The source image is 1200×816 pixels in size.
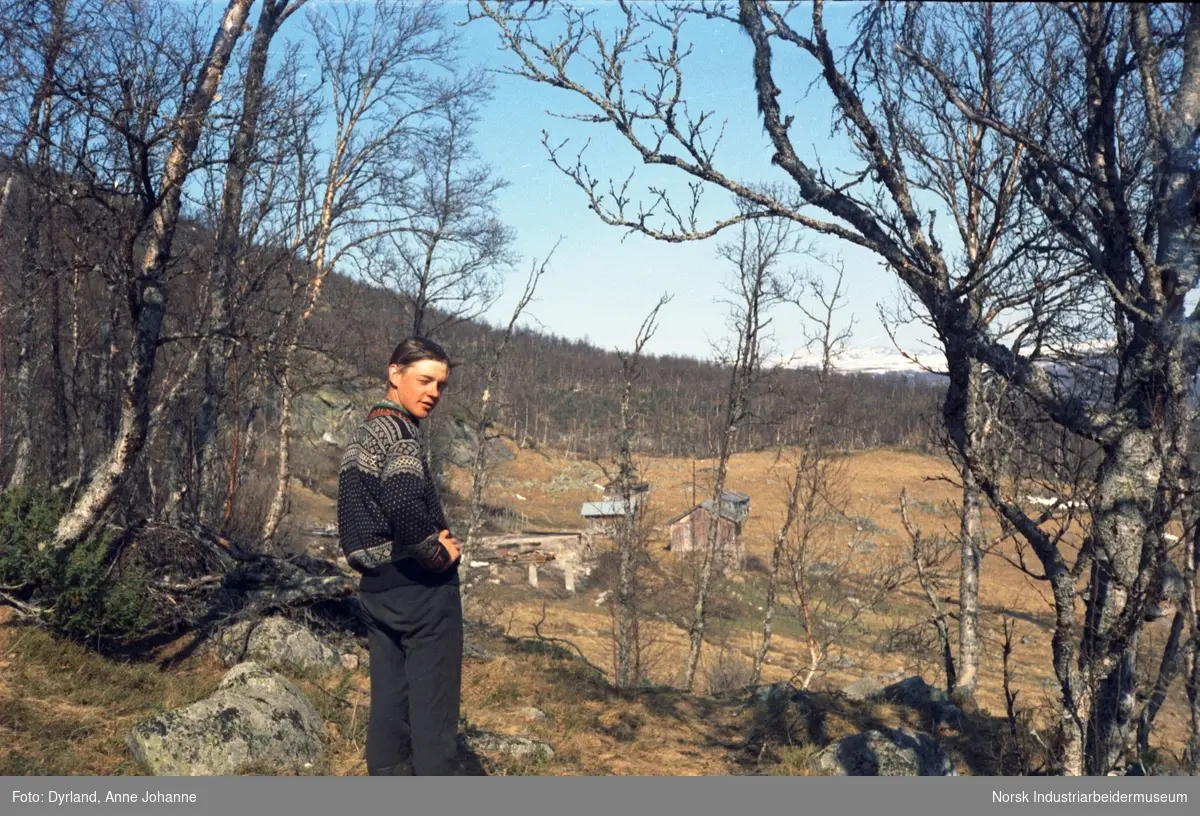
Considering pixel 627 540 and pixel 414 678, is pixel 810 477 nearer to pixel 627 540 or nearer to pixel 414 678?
pixel 627 540

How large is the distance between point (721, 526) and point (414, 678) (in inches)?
1302

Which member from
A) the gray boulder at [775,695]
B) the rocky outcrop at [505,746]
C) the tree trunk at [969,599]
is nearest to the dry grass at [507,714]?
the rocky outcrop at [505,746]

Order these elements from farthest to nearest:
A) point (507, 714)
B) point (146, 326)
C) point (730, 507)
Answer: point (730, 507) → point (507, 714) → point (146, 326)

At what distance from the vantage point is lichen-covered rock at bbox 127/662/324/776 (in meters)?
4.80

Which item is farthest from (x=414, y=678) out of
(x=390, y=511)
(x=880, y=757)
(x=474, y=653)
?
(x=474, y=653)

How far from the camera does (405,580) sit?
3.70 m

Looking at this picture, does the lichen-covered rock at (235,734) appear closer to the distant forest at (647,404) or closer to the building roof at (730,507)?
the building roof at (730,507)

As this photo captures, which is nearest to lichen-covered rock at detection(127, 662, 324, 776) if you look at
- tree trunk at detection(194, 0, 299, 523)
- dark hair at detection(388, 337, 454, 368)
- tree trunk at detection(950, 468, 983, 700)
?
dark hair at detection(388, 337, 454, 368)

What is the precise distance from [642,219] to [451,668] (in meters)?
2.47

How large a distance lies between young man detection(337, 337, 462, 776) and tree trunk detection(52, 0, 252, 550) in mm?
3571

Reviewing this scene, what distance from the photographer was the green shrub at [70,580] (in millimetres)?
6086

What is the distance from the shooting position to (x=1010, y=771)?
628 centimetres

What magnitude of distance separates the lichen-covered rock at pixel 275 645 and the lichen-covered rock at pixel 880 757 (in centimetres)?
394

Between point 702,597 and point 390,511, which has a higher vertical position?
point 390,511
